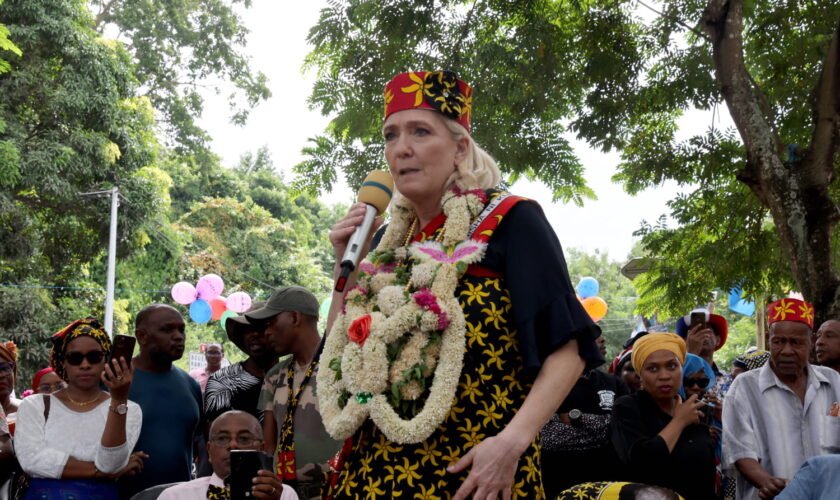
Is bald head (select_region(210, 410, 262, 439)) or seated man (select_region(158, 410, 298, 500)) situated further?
bald head (select_region(210, 410, 262, 439))

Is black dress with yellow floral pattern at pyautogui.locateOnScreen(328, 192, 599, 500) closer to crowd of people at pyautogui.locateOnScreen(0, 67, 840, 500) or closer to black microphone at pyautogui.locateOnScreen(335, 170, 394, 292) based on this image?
crowd of people at pyautogui.locateOnScreen(0, 67, 840, 500)

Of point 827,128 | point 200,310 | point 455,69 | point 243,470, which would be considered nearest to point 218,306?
point 200,310

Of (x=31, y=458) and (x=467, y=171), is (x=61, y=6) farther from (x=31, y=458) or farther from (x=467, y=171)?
(x=467, y=171)

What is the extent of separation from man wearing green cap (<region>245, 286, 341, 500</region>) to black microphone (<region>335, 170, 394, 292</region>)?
40.6 inches

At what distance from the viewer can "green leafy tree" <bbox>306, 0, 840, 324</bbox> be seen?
8.55 meters

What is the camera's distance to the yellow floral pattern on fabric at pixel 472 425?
2223 millimetres

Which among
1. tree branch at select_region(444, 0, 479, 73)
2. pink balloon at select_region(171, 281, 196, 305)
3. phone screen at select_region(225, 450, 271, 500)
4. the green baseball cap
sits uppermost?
tree branch at select_region(444, 0, 479, 73)

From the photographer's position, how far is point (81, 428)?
505 cm

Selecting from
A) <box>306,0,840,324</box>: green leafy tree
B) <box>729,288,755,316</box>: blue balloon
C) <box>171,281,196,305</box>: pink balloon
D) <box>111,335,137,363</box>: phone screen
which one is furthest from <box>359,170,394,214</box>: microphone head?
<box>171,281,196,305</box>: pink balloon

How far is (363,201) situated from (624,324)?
44.7m

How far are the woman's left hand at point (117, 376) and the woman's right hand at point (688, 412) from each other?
10.4ft

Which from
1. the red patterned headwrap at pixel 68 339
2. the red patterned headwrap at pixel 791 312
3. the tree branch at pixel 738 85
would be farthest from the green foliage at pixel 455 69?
the red patterned headwrap at pixel 68 339

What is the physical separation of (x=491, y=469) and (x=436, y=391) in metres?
0.26

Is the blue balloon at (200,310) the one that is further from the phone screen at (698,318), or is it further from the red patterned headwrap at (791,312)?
the red patterned headwrap at (791,312)
